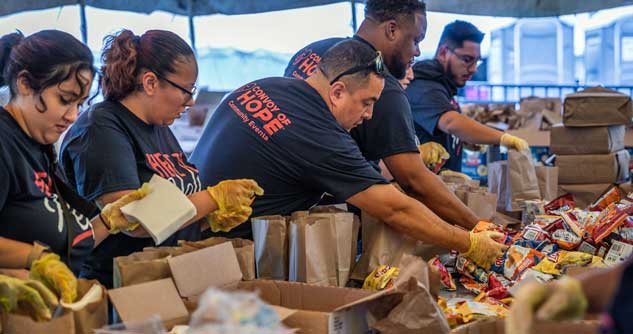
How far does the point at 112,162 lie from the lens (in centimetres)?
228

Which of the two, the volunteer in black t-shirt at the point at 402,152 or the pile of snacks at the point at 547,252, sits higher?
the volunteer in black t-shirt at the point at 402,152

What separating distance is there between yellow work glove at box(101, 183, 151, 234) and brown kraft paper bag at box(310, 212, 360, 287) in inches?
22.4

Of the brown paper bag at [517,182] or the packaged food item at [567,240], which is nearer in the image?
the packaged food item at [567,240]

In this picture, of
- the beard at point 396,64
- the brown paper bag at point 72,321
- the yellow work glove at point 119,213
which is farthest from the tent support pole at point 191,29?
the brown paper bag at point 72,321

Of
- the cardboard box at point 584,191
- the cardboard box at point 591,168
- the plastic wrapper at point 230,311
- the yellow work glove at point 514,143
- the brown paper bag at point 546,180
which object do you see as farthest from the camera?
the cardboard box at point 591,168

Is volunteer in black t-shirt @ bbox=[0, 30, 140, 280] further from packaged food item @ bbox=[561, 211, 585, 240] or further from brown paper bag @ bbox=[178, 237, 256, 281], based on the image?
packaged food item @ bbox=[561, 211, 585, 240]

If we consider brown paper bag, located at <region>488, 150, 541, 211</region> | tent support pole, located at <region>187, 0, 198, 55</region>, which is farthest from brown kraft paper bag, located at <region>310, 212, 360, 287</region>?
tent support pole, located at <region>187, 0, 198, 55</region>

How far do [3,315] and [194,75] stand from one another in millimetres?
1131

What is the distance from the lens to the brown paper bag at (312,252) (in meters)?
2.32

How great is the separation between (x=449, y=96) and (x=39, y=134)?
9.39 ft

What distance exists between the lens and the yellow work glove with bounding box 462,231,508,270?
106 inches

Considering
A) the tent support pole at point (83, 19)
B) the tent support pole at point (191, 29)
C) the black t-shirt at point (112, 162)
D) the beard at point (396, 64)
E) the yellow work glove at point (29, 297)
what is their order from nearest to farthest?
the yellow work glove at point (29, 297) < the black t-shirt at point (112, 162) < the beard at point (396, 64) < the tent support pole at point (83, 19) < the tent support pole at point (191, 29)

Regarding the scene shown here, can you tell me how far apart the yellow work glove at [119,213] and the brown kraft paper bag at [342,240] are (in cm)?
57

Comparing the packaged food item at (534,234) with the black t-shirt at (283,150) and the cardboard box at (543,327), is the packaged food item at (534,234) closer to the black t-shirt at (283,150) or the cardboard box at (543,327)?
the black t-shirt at (283,150)
